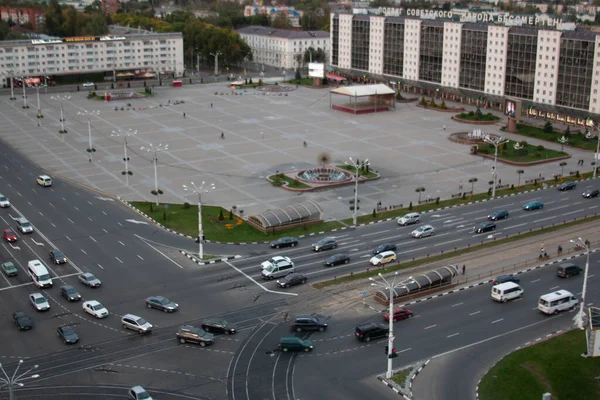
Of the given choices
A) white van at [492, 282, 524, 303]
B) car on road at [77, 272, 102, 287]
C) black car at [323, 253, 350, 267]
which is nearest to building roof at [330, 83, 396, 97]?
black car at [323, 253, 350, 267]

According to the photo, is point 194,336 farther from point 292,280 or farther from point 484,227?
point 484,227

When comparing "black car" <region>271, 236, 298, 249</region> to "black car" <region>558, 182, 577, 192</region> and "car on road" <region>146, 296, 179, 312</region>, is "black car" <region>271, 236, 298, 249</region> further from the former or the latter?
"black car" <region>558, 182, 577, 192</region>

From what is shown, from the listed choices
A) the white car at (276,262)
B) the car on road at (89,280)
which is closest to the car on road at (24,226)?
the car on road at (89,280)

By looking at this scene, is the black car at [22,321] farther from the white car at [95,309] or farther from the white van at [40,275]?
the white van at [40,275]

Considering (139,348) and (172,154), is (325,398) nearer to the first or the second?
(139,348)

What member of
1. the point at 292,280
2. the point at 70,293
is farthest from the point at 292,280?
the point at 70,293

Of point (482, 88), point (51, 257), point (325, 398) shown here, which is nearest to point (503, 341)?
point (325, 398)
